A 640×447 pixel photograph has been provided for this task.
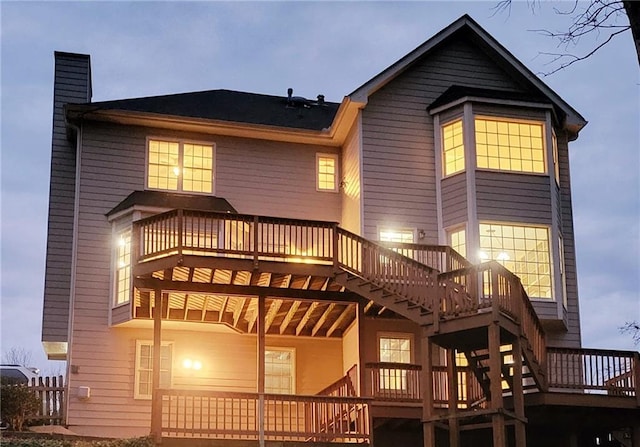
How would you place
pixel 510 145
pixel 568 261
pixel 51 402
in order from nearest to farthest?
pixel 51 402, pixel 510 145, pixel 568 261

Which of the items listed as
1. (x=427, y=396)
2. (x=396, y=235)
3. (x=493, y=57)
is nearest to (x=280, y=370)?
(x=396, y=235)

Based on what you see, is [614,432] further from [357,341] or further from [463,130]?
[463,130]

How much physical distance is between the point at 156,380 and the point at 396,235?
7.58m

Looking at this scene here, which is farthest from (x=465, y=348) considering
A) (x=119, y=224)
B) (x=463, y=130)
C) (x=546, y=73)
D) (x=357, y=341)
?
(x=546, y=73)

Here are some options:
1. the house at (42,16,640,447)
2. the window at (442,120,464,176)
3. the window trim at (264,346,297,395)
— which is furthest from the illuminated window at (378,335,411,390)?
the window at (442,120,464,176)

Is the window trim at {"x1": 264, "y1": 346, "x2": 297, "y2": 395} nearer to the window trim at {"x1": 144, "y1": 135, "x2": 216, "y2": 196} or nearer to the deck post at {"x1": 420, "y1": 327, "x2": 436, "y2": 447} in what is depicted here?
the window trim at {"x1": 144, "y1": 135, "x2": 216, "y2": 196}

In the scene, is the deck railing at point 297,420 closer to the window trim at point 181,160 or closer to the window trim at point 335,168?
the window trim at point 181,160

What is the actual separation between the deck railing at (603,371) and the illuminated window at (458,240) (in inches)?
143

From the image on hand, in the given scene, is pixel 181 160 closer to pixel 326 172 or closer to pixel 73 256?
pixel 73 256

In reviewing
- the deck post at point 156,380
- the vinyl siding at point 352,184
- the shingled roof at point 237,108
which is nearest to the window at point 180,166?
the shingled roof at point 237,108

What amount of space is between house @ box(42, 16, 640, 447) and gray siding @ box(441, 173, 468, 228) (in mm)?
46

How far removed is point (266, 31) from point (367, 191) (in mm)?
168060

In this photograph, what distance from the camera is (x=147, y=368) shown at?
938 inches

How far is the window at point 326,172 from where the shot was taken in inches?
1043
